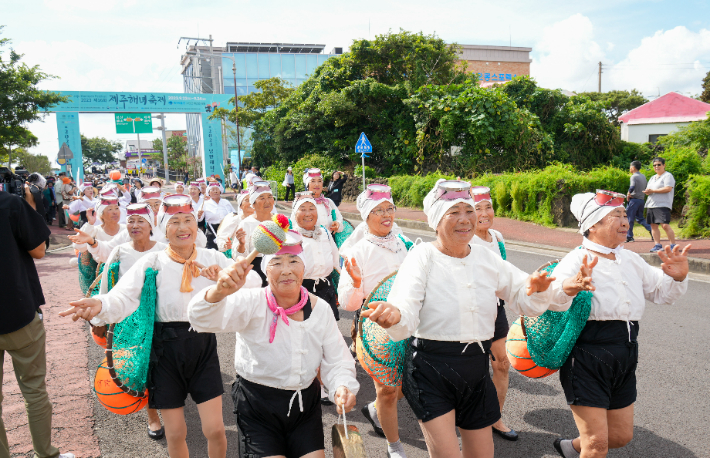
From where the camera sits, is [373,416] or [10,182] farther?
[10,182]

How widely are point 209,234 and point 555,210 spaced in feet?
33.6

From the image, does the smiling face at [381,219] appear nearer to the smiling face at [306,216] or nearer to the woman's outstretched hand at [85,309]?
the smiling face at [306,216]

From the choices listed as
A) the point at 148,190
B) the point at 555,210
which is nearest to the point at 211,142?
the point at 555,210

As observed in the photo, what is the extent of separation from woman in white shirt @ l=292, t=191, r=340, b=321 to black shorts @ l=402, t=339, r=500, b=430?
2.16 metres

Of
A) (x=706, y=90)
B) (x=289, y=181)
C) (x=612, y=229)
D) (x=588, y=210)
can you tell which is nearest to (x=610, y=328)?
(x=612, y=229)

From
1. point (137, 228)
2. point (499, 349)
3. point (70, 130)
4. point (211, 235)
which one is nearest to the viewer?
point (499, 349)

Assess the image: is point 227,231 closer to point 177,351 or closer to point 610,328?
point 177,351

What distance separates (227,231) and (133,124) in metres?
48.0

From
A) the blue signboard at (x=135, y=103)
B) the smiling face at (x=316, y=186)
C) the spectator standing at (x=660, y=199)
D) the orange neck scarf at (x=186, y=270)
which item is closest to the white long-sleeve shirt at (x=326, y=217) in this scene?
the smiling face at (x=316, y=186)

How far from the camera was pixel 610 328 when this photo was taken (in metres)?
3.06

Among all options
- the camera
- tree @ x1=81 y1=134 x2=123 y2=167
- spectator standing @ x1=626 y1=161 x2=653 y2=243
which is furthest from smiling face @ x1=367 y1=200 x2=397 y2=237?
tree @ x1=81 y1=134 x2=123 y2=167

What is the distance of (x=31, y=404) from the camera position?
3.51 metres

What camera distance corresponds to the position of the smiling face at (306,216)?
5047 mm

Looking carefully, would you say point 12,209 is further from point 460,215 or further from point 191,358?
point 460,215
